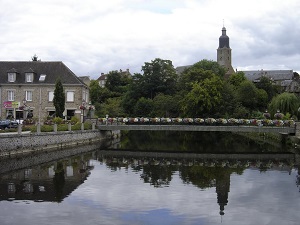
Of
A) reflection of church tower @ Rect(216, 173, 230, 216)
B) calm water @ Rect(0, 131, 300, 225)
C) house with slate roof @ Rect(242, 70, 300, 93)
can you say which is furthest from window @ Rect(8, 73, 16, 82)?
house with slate roof @ Rect(242, 70, 300, 93)

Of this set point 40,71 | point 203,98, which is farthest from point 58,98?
point 203,98

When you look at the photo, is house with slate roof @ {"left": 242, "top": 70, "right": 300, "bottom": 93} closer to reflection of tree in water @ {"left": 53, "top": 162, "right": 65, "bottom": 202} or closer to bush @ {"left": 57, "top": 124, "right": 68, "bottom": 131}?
bush @ {"left": 57, "top": 124, "right": 68, "bottom": 131}

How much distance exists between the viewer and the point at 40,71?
177 feet

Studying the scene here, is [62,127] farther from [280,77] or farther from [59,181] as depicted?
[280,77]

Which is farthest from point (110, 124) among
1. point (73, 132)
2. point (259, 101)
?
point (259, 101)

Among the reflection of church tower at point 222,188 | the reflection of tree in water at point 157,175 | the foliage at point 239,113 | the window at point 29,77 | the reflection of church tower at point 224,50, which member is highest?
the reflection of church tower at point 224,50

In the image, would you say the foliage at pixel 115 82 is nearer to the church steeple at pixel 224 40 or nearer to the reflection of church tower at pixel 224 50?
the reflection of church tower at pixel 224 50

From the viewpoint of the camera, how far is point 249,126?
40625 mm

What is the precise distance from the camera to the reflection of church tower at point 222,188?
56.6 feet

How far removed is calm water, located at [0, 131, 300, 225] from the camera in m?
15.1

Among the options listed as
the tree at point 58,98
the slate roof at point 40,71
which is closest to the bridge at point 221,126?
the tree at point 58,98

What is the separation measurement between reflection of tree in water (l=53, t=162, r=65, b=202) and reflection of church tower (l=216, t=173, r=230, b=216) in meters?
6.71

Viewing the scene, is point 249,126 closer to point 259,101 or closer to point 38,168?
point 38,168

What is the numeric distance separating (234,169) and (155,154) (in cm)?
984
